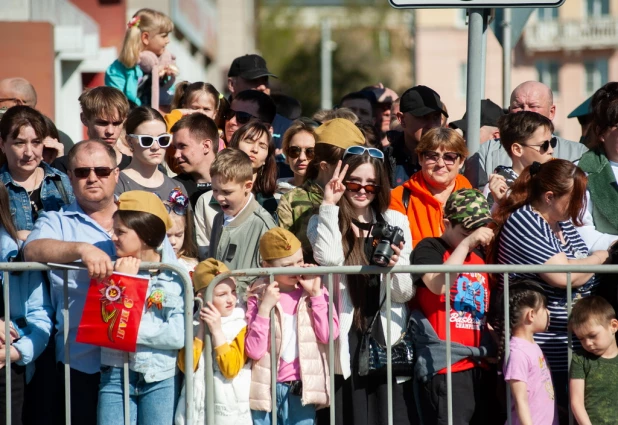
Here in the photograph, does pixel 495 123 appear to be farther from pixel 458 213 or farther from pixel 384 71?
pixel 384 71

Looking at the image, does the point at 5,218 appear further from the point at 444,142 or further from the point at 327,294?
the point at 444,142

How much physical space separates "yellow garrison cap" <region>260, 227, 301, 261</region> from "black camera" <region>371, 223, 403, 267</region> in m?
0.45

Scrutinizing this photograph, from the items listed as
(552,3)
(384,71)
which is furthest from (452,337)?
(384,71)

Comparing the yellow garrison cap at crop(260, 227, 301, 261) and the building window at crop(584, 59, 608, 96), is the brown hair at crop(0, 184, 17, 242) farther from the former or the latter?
the building window at crop(584, 59, 608, 96)

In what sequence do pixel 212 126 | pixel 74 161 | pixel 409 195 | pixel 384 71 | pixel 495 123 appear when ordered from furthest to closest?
pixel 384 71
pixel 495 123
pixel 212 126
pixel 409 195
pixel 74 161

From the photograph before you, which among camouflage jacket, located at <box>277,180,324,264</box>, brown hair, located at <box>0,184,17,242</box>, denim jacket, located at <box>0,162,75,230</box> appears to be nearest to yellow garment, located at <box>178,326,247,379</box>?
camouflage jacket, located at <box>277,180,324,264</box>

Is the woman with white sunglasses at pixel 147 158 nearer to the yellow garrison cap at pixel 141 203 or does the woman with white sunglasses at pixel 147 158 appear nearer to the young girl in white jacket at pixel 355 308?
the yellow garrison cap at pixel 141 203

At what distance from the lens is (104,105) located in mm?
7250

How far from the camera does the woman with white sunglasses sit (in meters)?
6.61

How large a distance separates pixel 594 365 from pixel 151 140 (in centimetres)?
300

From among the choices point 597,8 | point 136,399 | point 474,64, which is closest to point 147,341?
point 136,399

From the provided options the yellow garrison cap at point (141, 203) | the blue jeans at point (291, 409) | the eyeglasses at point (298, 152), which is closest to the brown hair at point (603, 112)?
the eyeglasses at point (298, 152)

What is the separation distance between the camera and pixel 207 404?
17.8ft

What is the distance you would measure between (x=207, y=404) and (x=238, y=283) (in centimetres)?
69
